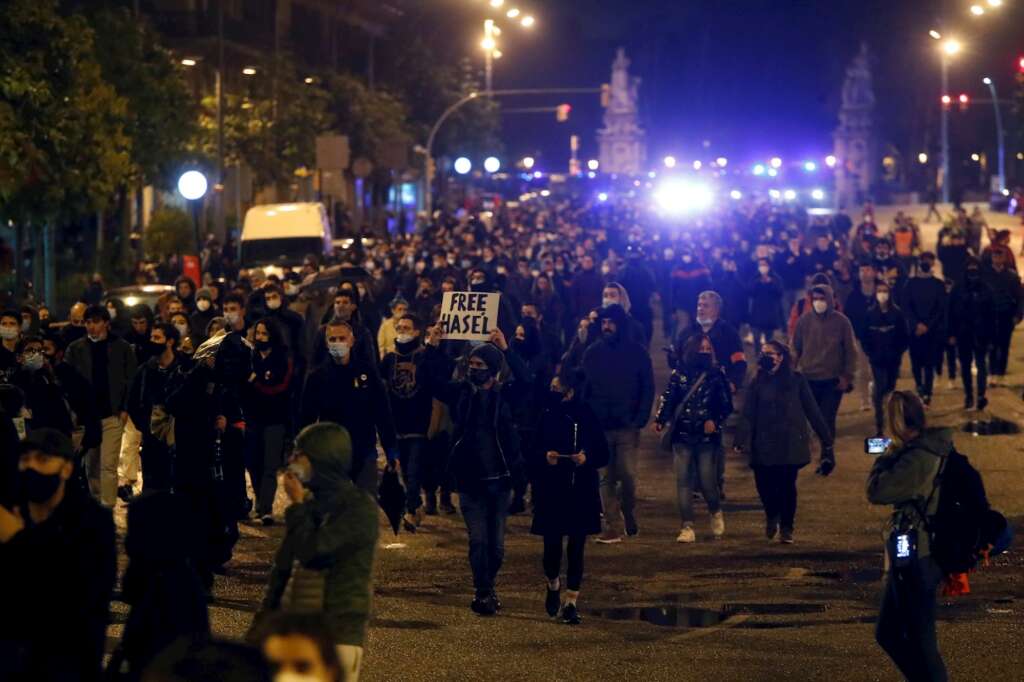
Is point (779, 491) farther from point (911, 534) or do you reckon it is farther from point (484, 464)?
point (911, 534)

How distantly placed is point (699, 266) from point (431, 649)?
56.5 feet

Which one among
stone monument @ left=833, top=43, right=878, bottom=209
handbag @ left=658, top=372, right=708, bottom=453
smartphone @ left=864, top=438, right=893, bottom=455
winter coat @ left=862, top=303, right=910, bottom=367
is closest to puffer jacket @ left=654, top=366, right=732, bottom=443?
handbag @ left=658, top=372, right=708, bottom=453

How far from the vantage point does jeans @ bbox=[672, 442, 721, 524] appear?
1354 cm

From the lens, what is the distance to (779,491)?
43.9ft

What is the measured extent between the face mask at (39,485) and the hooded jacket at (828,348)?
11.0 metres

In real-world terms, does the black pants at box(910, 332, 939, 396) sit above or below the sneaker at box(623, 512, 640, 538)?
above

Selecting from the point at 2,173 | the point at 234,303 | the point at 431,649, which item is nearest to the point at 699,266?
the point at 2,173

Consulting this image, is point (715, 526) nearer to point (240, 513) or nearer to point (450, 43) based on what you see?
point (240, 513)

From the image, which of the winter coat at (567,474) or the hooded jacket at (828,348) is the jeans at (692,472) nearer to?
the winter coat at (567,474)

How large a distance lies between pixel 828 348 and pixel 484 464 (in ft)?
22.0

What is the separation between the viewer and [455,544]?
13648 mm

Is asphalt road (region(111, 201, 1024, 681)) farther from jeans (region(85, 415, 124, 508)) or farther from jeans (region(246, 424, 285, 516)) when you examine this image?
jeans (region(85, 415, 124, 508))

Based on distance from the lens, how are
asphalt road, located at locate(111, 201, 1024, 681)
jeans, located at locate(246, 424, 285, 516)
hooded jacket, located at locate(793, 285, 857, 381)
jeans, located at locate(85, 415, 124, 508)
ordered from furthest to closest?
hooded jacket, located at locate(793, 285, 857, 381)
jeans, located at locate(85, 415, 124, 508)
jeans, located at locate(246, 424, 285, 516)
asphalt road, located at locate(111, 201, 1024, 681)

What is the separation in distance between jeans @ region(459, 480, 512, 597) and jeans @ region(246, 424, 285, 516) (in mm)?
3545
